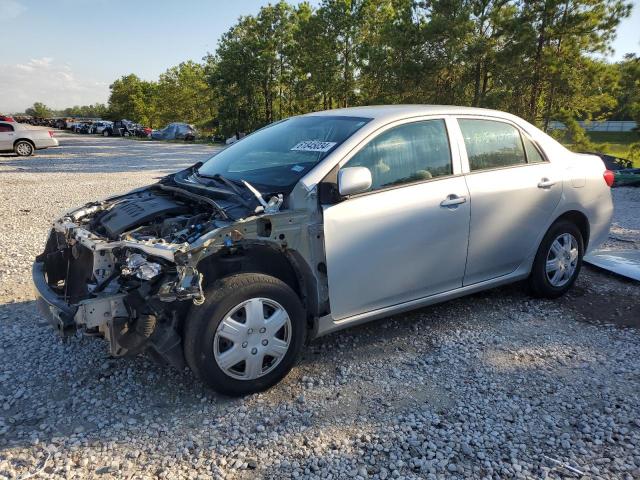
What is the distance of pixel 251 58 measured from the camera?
3566 centimetres

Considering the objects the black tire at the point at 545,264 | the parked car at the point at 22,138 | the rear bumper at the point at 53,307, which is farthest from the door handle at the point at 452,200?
the parked car at the point at 22,138

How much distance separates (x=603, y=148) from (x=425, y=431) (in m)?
18.6

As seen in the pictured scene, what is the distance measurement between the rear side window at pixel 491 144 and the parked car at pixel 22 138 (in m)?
19.9

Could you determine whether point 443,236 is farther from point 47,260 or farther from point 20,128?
point 20,128

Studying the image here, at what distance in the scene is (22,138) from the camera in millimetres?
19406

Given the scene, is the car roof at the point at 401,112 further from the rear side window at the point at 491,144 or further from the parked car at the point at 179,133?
the parked car at the point at 179,133

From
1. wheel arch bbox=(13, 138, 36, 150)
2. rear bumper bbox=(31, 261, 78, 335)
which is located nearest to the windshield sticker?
rear bumper bbox=(31, 261, 78, 335)

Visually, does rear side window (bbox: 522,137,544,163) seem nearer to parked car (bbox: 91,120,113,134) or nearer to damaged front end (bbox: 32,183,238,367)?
damaged front end (bbox: 32,183,238,367)

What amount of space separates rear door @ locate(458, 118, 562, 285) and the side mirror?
109 cm

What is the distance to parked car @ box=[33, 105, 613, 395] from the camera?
290 centimetres

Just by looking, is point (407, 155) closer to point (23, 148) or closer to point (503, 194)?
point (503, 194)

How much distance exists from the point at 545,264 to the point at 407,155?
1846 mm

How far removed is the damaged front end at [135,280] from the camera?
2809mm

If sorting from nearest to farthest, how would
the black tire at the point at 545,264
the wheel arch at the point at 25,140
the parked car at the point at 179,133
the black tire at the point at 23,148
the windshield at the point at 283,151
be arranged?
the windshield at the point at 283,151 → the black tire at the point at 545,264 → the wheel arch at the point at 25,140 → the black tire at the point at 23,148 → the parked car at the point at 179,133
